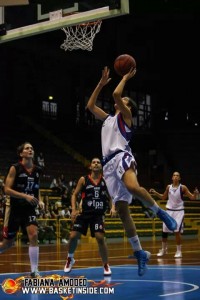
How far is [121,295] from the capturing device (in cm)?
748

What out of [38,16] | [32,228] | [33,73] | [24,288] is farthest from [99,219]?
[33,73]

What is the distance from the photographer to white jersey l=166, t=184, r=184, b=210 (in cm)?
1519

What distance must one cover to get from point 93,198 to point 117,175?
2.93m

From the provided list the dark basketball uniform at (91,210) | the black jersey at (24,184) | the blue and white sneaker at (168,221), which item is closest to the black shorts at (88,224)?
the dark basketball uniform at (91,210)

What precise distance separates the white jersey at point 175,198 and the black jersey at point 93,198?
4956 mm

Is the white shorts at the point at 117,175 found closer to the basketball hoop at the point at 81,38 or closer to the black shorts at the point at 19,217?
the black shorts at the point at 19,217

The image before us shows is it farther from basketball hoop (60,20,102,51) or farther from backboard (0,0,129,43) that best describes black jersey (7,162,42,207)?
basketball hoop (60,20,102,51)

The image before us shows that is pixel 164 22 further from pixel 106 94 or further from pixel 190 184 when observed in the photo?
pixel 190 184

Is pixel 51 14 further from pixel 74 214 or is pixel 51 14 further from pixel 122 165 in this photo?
pixel 122 165

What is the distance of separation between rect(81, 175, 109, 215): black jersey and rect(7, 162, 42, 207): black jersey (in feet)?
4.27

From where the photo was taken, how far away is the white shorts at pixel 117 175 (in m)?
7.45

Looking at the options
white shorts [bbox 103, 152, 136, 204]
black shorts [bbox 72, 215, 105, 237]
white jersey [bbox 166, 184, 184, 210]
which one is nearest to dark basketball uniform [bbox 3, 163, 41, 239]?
black shorts [bbox 72, 215, 105, 237]

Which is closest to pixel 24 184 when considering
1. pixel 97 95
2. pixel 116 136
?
pixel 97 95

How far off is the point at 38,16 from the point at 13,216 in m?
3.36
